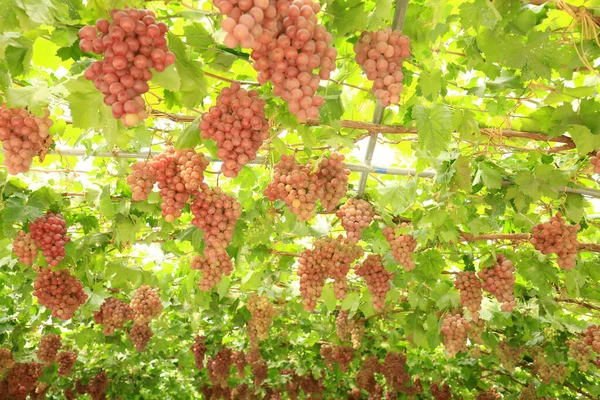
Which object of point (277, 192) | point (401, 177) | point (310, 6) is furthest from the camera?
point (401, 177)

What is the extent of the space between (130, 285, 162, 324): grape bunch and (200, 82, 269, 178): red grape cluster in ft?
15.3

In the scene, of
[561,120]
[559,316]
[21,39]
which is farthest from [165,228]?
[559,316]

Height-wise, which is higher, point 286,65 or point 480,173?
point 286,65

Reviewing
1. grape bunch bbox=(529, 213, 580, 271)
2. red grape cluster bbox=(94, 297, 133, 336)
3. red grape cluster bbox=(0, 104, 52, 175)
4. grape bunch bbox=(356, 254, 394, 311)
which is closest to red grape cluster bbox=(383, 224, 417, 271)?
grape bunch bbox=(356, 254, 394, 311)

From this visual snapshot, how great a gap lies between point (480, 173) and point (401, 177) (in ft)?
2.20

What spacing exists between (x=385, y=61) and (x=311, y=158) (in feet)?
5.12

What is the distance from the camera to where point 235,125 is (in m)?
2.03

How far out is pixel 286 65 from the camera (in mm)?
1434

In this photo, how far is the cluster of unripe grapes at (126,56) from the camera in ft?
4.54

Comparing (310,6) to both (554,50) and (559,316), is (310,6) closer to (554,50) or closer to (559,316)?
(554,50)

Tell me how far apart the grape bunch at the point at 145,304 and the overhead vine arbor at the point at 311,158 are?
3cm

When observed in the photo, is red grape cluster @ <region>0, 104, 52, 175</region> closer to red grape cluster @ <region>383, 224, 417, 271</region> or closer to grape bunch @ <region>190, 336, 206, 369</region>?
red grape cluster @ <region>383, 224, 417, 271</region>

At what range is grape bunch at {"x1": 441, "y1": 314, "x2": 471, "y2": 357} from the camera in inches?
231

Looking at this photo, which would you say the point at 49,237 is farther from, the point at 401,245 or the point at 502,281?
the point at 502,281
